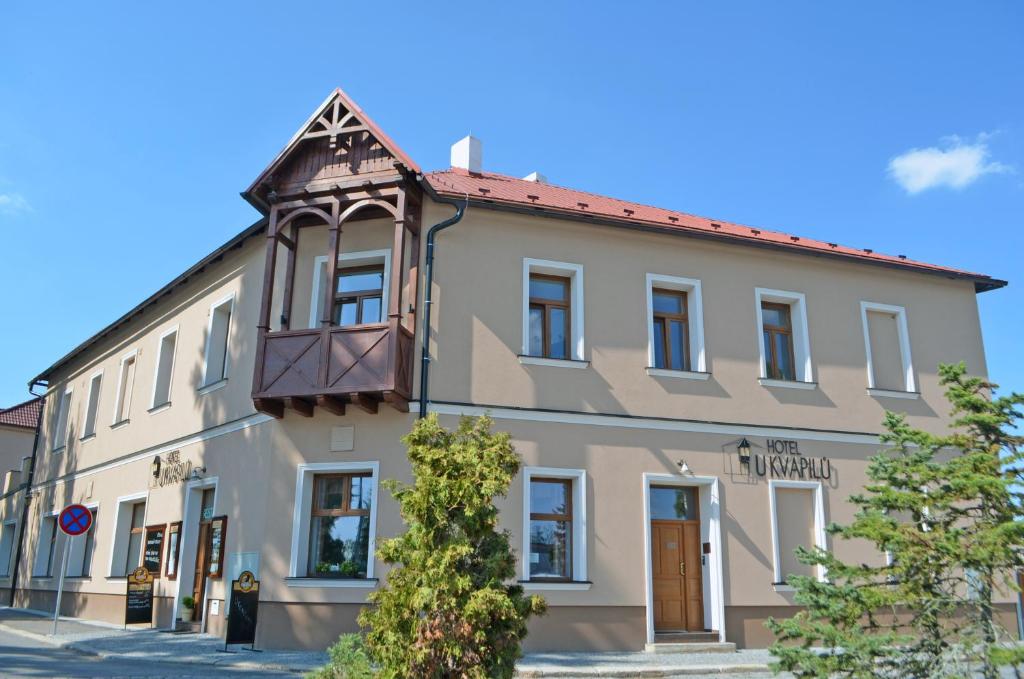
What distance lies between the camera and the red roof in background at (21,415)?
37125 millimetres

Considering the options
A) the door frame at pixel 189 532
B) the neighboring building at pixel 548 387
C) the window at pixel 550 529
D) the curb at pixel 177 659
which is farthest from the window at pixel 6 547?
the window at pixel 550 529

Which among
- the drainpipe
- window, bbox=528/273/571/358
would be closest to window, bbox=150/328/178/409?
the drainpipe

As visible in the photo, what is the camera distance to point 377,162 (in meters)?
14.3

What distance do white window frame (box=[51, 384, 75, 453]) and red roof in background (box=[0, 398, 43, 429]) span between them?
11761 millimetres

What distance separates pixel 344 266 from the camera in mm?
14953

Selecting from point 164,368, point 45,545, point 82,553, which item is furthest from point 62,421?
point 164,368

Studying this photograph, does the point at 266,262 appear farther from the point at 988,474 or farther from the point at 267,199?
the point at 988,474

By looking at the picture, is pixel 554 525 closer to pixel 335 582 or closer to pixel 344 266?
pixel 335 582

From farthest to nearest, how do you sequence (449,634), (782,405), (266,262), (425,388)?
(782,405) → (266,262) → (425,388) → (449,634)

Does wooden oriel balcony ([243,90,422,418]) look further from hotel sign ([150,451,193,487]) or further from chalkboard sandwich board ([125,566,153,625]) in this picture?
chalkboard sandwich board ([125,566,153,625])

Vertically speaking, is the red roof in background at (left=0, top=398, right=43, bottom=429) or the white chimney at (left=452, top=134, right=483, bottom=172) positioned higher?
the white chimney at (left=452, top=134, right=483, bottom=172)

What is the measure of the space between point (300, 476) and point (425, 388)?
2482 mm

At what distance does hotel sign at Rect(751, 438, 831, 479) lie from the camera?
1528 centimetres

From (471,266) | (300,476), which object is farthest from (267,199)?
(300,476)
